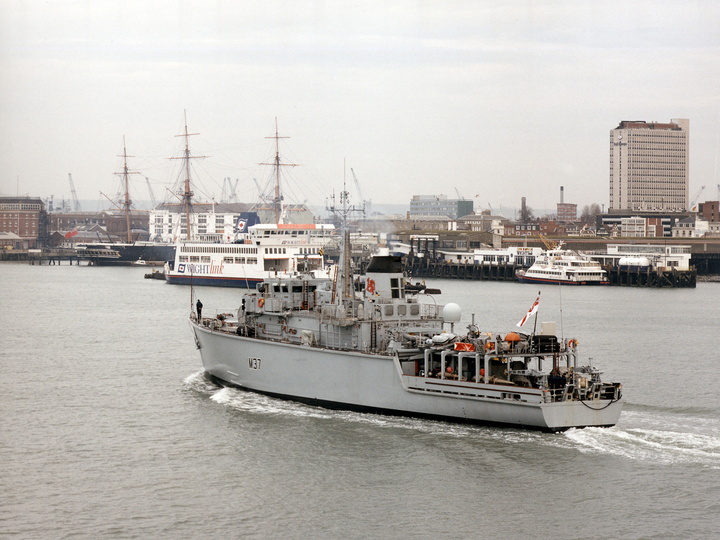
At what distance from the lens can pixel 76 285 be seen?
2940 inches

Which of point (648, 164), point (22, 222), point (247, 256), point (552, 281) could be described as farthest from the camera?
point (648, 164)

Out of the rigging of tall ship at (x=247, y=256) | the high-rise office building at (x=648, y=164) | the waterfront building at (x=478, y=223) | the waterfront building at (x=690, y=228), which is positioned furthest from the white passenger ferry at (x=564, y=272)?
the high-rise office building at (x=648, y=164)

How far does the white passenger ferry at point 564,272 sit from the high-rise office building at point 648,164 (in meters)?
96.0

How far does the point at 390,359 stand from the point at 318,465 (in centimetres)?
407

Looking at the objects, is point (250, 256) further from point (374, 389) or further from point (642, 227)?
point (642, 227)

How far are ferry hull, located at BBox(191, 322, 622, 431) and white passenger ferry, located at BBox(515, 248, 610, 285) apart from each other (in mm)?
60059

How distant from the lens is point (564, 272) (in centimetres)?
8250

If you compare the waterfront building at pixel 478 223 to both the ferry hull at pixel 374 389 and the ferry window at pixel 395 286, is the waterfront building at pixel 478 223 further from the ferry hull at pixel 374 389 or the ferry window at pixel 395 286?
the ferry hull at pixel 374 389

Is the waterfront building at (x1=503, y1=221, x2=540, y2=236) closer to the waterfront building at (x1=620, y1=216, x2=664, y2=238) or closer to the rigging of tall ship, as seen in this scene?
the waterfront building at (x1=620, y1=216, x2=664, y2=238)

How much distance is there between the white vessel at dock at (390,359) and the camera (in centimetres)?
2072

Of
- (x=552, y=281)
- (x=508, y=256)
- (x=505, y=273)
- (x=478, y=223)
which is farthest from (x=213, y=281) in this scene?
(x=478, y=223)

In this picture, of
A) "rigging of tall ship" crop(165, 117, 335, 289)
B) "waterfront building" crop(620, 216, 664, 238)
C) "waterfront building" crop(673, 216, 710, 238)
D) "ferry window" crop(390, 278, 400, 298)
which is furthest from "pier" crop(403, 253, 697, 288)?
"ferry window" crop(390, 278, 400, 298)

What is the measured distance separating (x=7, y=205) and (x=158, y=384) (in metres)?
125

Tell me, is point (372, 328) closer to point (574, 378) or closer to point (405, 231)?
point (574, 378)
